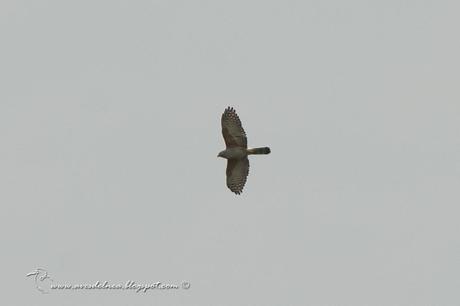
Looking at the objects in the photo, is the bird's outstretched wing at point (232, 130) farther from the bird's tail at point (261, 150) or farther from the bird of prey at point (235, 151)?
the bird's tail at point (261, 150)

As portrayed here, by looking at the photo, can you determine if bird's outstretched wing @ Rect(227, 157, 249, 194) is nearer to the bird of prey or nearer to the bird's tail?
the bird of prey

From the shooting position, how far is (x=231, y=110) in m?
26.9

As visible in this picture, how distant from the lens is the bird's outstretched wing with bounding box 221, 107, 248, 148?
26891mm

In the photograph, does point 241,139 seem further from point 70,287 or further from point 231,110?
point 70,287

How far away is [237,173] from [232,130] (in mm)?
1697

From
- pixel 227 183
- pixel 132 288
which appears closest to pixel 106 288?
pixel 132 288

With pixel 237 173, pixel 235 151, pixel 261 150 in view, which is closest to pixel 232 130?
pixel 235 151

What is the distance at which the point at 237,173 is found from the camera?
27.2m

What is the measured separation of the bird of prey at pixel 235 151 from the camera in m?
26.9

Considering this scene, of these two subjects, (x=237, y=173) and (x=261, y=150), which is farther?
(x=237, y=173)

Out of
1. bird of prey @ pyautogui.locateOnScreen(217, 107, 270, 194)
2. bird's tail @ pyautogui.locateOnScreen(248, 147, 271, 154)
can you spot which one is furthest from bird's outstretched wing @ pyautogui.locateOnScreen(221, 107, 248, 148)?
bird's tail @ pyautogui.locateOnScreen(248, 147, 271, 154)

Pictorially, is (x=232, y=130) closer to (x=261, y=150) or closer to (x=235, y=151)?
(x=235, y=151)

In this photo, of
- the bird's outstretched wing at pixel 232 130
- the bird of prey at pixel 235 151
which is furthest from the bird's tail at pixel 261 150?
the bird's outstretched wing at pixel 232 130

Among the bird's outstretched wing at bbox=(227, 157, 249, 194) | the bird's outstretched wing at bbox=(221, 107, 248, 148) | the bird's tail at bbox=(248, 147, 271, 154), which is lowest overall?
the bird's outstretched wing at bbox=(227, 157, 249, 194)
